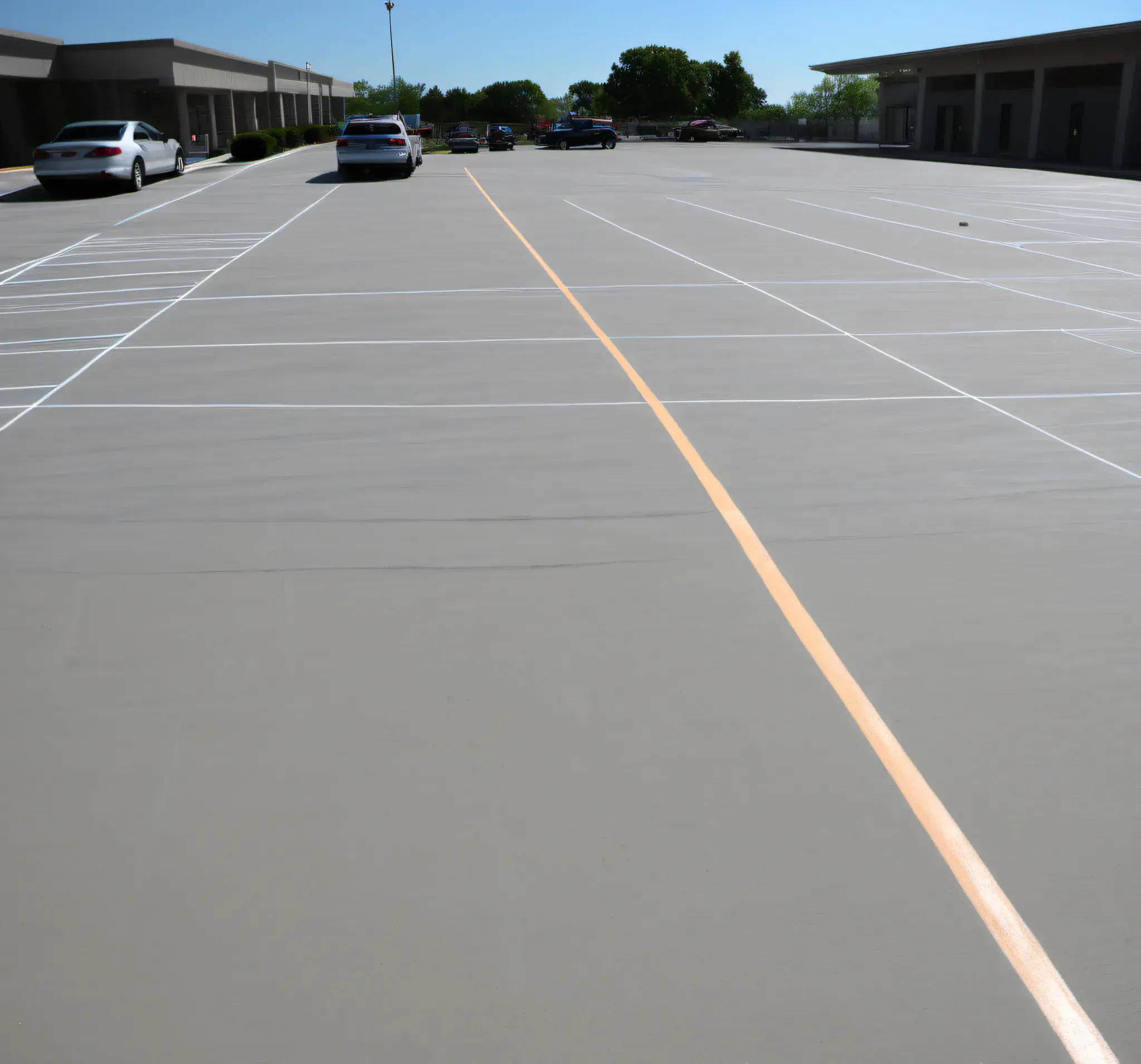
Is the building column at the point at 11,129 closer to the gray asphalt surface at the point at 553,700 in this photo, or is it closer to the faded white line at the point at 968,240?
the faded white line at the point at 968,240

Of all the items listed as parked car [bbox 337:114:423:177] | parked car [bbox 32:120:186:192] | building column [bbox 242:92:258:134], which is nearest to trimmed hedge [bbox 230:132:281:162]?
parked car [bbox 337:114:423:177]

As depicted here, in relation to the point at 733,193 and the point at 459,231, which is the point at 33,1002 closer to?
the point at 459,231

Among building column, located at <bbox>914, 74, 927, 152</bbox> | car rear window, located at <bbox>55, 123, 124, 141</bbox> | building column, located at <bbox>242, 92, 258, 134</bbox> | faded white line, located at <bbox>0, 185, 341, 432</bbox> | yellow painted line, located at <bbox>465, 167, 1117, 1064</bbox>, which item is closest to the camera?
yellow painted line, located at <bbox>465, 167, 1117, 1064</bbox>

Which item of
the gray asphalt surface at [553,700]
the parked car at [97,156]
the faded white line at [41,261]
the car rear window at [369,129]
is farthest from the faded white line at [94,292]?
the car rear window at [369,129]

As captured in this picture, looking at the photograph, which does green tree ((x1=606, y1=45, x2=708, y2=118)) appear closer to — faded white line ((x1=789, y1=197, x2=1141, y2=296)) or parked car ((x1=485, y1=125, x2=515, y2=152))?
parked car ((x1=485, y1=125, x2=515, y2=152))

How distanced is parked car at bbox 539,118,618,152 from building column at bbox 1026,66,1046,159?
21908 millimetres

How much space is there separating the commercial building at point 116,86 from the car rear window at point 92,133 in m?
→ 17.4

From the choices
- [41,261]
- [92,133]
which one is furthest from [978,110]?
[41,261]

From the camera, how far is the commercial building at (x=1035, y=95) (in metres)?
43.8

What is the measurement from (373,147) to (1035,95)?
101 feet

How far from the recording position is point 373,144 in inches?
1382

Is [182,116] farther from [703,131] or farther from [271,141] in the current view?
[703,131]

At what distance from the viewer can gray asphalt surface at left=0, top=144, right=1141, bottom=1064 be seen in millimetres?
3146

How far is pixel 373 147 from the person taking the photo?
35.1 m
